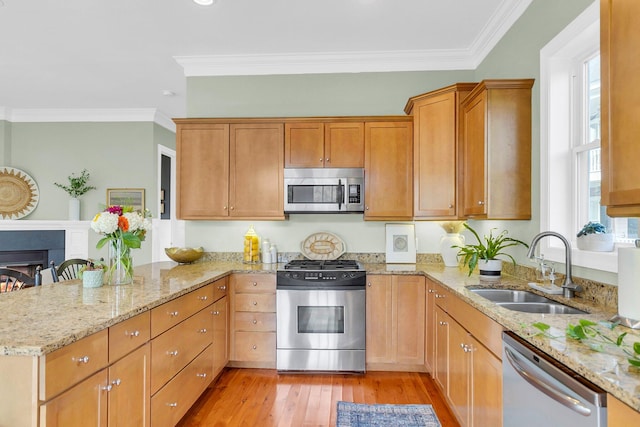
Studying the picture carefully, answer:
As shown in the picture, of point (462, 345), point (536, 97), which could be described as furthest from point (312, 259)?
point (536, 97)

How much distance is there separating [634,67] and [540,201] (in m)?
1.41

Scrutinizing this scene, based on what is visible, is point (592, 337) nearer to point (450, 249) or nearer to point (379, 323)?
point (379, 323)

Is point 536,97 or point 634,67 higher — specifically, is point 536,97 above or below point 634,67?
above

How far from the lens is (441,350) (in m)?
2.64

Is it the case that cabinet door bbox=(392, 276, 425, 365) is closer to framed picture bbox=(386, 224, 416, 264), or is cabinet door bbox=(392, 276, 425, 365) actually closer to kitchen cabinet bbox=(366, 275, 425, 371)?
kitchen cabinet bbox=(366, 275, 425, 371)

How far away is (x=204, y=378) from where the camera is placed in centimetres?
265

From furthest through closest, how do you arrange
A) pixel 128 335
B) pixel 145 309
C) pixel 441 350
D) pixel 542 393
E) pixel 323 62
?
pixel 323 62, pixel 441 350, pixel 145 309, pixel 128 335, pixel 542 393

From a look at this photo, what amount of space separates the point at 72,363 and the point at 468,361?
188 cm

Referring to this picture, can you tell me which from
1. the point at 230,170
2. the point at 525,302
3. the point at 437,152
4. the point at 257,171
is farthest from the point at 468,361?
the point at 230,170

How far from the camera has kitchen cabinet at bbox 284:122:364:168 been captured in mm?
3467

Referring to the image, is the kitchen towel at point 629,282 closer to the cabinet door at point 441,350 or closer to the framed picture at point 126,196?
the cabinet door at point 441,350

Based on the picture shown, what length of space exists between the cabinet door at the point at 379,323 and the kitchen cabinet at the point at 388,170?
Result: 69cm

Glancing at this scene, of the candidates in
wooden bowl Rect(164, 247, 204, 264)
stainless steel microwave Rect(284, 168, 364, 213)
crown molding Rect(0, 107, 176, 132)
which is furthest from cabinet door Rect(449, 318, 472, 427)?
crown molding Rect(0, 107, 176, 132)

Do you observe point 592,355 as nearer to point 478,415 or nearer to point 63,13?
point 478,415
